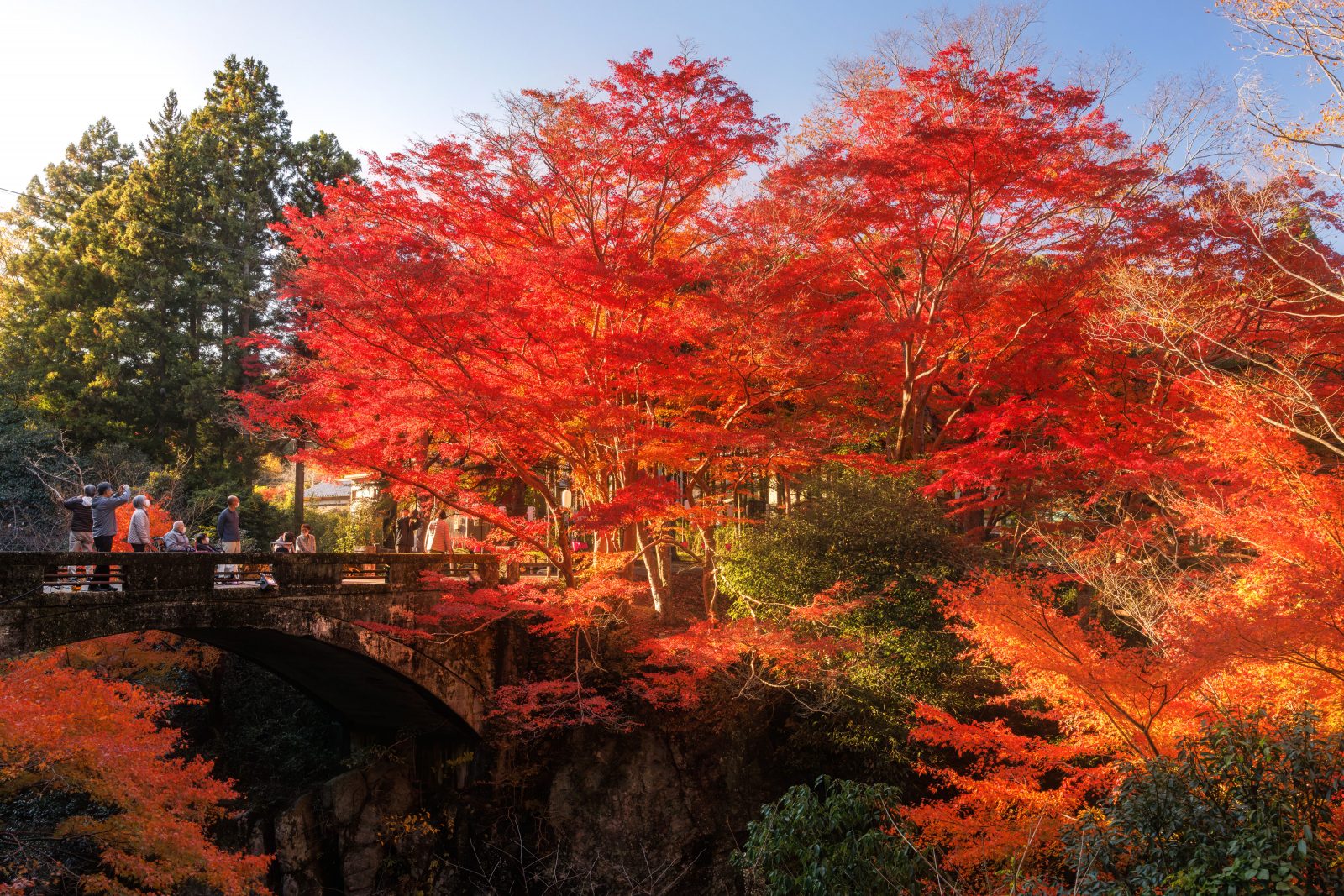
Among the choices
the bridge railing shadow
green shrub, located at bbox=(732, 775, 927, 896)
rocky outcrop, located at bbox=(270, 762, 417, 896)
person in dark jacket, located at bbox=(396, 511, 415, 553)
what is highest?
person in dark jacket, located at bbox=(396, 511, 415, 553)

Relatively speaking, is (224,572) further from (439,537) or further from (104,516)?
(439,537)

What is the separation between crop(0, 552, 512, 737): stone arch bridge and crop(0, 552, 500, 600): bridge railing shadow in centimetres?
1

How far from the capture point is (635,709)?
1447cm

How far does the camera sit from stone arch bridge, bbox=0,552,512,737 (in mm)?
9297

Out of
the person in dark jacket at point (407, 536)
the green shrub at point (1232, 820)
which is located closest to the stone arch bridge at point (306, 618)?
the person in dark jacket at point (407, 536)

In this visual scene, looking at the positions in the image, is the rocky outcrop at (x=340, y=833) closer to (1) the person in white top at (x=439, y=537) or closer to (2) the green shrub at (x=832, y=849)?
(1) the person in white top at (x=439, y=537)

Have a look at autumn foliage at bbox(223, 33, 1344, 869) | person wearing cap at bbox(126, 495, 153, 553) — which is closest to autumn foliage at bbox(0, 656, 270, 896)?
person wearing cap at bbox(126, 495, 153, 553)

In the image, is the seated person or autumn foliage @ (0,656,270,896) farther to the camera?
the seated person

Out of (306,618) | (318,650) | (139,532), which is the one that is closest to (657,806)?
(318,650)

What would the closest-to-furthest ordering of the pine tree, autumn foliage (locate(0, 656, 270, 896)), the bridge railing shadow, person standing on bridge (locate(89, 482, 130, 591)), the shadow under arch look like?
1. the bridge railing shadow
2. the shadow under arch
3. autumn foliage (locate(0, 656, 270, 896))
4. person standing on bridge (locate(89, 482, 130, 591))
5. the pine tree

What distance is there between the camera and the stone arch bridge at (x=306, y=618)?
9297 mm

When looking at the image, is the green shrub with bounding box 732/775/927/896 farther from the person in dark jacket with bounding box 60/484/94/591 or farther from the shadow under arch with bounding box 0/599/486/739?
the person in dark jacket with bounding box 60/484/94/591

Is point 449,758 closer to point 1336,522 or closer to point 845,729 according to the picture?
point 845,729

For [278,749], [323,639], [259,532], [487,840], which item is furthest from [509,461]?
[259,532]
